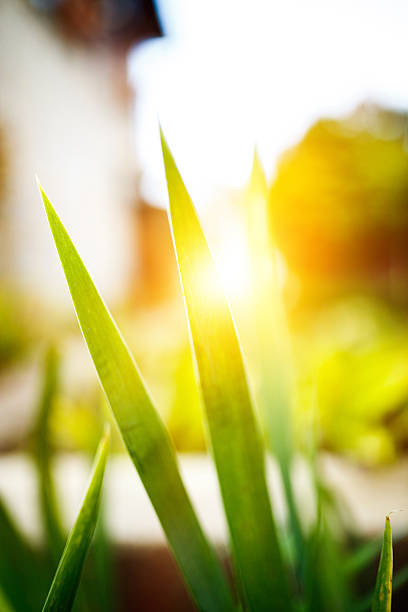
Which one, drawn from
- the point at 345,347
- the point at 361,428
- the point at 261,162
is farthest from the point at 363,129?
the point at 261,162

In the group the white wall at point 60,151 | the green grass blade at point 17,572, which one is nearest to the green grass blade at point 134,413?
the green grass blade at point 17,572

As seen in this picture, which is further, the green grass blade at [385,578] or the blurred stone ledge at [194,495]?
the blurred stone ledge at [194,495]

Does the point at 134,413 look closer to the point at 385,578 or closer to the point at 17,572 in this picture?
the point at 385,578

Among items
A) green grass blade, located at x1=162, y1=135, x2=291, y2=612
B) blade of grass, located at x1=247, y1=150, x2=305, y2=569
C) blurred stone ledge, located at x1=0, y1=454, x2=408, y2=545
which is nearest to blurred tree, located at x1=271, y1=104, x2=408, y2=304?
blurred stone ledge, located at x1=0, y1=454, x2=408, y2=545

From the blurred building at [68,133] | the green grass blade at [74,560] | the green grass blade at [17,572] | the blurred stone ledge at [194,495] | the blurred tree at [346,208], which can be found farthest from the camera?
the blurred building at [68,133]

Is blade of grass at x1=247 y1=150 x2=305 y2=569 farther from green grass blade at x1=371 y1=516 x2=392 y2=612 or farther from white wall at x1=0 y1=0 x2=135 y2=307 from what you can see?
white wall at x1=0 y1=0 x2=135 y2=307

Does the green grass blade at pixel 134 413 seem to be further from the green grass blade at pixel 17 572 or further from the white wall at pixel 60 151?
the white wall at pixel 60 151

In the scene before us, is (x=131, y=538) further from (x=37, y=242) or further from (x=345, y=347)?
(x=37, y=242)
